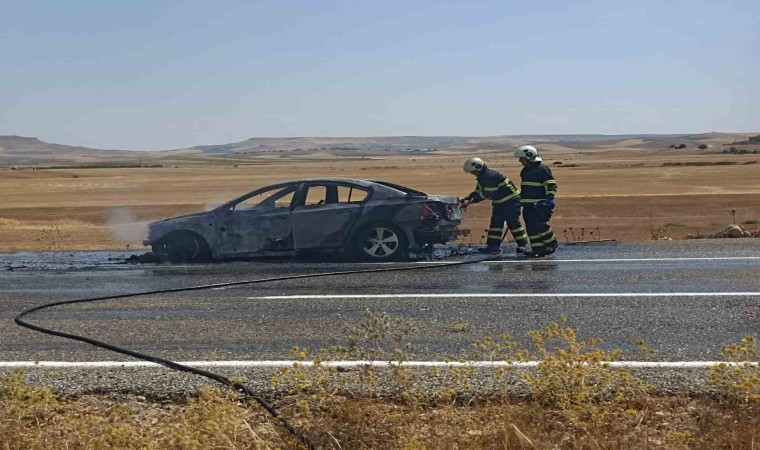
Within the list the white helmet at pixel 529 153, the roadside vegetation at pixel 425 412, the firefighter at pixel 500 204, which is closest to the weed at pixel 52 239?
the firefighter at pixel 500 204

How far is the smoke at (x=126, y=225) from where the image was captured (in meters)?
21.6

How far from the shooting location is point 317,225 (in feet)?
43.1

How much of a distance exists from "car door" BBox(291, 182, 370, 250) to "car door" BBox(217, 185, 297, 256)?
16cm

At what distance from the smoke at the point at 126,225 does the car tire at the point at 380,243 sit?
13.1 feet

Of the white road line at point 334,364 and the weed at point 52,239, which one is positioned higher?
the white road line at point 334,364

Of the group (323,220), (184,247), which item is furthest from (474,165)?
(184,247)

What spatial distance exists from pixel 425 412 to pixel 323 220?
789 centimetres

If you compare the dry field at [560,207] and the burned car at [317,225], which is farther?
the dry field at [560,207]

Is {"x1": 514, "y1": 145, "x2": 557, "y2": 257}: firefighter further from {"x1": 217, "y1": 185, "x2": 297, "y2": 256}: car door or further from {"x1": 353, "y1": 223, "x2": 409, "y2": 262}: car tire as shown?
{"x1": 217, "y1": 185, "x2": 297, "y2": 256}: car door

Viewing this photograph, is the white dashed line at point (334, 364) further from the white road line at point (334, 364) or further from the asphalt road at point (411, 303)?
the asphalt road at point (411, 303)

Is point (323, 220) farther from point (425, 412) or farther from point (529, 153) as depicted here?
point (425, 412)

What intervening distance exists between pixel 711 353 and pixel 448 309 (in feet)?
9.42

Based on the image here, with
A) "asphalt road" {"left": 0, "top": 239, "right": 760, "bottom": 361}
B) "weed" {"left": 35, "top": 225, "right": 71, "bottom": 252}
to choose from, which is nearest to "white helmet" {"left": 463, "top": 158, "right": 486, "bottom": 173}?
"asphalt road" {"left": 0, "top": 239, "right": 760, "bottom": 361}

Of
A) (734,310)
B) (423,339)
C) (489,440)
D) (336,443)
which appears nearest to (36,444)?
(336,443)
